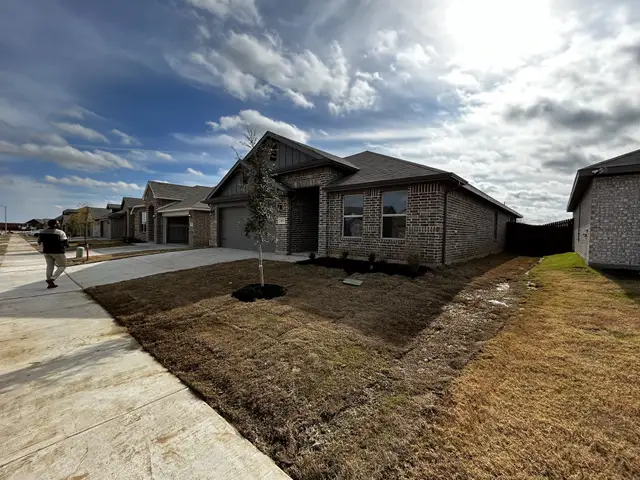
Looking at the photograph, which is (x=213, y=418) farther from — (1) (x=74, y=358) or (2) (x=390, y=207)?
(2) (x=390, y=207)

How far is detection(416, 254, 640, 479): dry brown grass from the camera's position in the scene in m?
1.83

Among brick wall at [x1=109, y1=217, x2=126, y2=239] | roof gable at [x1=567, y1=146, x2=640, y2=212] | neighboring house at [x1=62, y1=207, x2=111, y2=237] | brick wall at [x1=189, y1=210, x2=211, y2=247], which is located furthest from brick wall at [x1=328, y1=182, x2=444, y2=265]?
neighboring house at [x1=62, y1=207, x2=111, y2=237]

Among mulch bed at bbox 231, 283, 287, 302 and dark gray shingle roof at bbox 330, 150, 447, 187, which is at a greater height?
dark gray shingle roof at bbox 330, 150, 447, 187

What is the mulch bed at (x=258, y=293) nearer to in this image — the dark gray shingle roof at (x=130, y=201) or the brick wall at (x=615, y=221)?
the brick wall at (x=615, y=221)

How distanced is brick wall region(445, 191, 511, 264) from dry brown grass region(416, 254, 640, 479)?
16.7 feet

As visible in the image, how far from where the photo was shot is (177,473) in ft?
6.04

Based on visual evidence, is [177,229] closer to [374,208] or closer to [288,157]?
[288,157]

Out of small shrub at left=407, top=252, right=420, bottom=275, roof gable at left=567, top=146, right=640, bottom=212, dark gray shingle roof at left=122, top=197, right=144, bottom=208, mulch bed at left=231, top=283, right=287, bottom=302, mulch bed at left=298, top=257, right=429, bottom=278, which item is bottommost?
mulch bed at left=231, top=283, right=287, bottom=302

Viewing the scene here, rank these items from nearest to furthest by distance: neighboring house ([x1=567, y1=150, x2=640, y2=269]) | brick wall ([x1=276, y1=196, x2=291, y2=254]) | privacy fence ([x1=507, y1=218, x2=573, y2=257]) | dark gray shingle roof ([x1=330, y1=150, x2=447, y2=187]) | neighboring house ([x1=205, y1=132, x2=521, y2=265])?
1. neighboring house ([x1=567, y1=150, x2=640, y2=269])
2. neighboring house ([x1=205, y1=132, x2=521, y2=265])
3. dark gray shingle roof ([x1=330, y1=150, x2=447, y2=187])
4. brick wall ([x1=276, y1=196, x2=291, y2=254])
5. privacy fence ([x1=507, y1=218, x2=573, y2=257])

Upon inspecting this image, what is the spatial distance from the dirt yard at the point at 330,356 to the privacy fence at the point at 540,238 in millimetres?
13862

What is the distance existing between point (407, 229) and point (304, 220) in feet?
17.6

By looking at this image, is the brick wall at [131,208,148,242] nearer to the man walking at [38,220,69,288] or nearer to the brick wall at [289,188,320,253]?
the brick wall at [289,188,320,253]

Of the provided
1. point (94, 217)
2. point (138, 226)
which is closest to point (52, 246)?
point (138, 226)

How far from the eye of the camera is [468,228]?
11.1 meters
